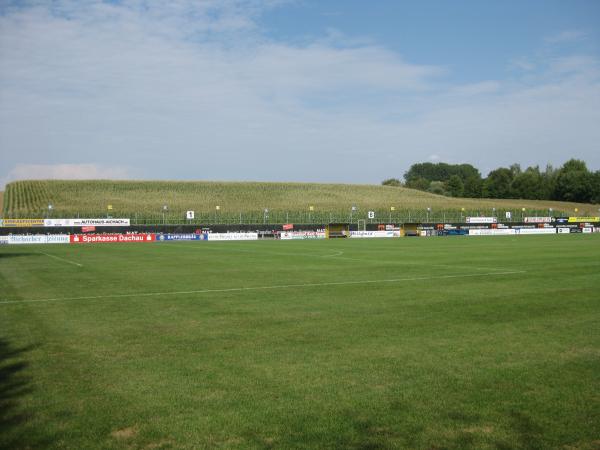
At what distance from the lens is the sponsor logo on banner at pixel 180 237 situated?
6556 centimetres

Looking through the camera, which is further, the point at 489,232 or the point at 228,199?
the point at 228,199

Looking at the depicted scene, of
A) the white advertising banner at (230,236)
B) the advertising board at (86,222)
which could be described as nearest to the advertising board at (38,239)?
the advertising board at (86,222)

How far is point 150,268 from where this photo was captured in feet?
89.0

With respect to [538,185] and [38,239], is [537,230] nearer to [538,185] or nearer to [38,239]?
[38,239]

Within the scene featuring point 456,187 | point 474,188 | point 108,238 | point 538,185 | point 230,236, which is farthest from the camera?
point 456,187

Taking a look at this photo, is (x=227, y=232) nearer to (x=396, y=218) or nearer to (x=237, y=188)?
(x=396, y=218)

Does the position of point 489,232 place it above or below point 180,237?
below

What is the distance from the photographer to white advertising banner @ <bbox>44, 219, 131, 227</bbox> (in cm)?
6253

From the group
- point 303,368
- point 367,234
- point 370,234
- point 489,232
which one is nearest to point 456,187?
point 489,232

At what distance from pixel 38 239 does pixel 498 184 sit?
128372mm

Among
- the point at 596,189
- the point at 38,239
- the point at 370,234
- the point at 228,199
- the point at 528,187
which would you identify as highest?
the point at 528,187

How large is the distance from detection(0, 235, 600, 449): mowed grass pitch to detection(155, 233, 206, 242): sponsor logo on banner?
157ft

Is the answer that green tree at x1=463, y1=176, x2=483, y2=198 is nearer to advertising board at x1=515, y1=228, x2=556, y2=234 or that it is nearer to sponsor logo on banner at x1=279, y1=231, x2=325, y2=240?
advertising board at x1=515, y1=228, x2=556, y2=234

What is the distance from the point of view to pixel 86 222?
212ft
